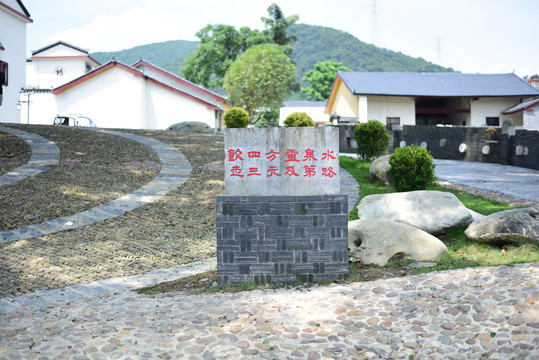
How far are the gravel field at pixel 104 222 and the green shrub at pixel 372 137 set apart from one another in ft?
14.7

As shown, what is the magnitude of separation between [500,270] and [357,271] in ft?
5.58

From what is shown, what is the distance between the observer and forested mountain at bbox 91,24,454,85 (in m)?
93.1

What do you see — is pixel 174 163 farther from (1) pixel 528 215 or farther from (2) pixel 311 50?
(2) pixel 311 50

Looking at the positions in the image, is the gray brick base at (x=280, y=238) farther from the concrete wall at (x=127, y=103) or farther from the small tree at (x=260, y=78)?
the small tree at (x=260, y=78)

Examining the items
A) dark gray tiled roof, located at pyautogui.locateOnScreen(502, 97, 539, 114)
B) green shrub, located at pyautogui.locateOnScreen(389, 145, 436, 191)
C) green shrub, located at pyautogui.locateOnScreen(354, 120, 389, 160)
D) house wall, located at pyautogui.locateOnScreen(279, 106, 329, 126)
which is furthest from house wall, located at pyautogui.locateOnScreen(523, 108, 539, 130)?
green shrub, located at pyautogui.locateOnScreen(389, 145, 436, 191)

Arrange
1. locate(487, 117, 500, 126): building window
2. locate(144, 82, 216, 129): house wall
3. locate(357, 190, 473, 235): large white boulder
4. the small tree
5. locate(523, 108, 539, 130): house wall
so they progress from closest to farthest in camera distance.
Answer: locate(357, 190, 473, 235): large white boulder
locate(523, 108, 539, 130): house wall
locate(144, 82, 216, 129): house wall
locate(487, 117, 500, 126): building window
the small tree

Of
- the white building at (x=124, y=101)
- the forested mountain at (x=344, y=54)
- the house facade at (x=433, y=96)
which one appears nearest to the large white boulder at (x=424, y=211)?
the house facade at (x=433, y=96)

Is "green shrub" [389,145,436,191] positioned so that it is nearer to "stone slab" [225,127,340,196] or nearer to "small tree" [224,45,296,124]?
"stone slab" [225,127,340,196]

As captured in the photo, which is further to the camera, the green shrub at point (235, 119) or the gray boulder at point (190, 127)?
the gray boulder at point (190, 127)

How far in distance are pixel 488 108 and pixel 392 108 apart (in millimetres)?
6355

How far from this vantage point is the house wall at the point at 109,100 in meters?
32.7

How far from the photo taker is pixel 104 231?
884 centimetres

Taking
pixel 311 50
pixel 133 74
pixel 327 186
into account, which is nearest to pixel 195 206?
pixel 327 186

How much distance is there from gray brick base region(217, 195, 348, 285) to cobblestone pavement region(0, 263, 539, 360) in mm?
428
